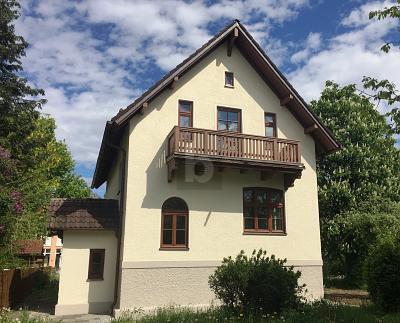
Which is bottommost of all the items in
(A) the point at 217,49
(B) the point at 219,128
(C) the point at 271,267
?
(C) the point at 271,267

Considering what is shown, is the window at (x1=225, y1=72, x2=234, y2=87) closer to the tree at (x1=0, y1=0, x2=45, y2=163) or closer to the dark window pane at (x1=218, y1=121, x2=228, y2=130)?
the dark window pane at (x1=218, y1=121, x2=228, y2=130)

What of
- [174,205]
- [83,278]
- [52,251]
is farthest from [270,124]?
[52,251]

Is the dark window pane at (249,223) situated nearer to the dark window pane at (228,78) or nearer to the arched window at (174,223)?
the arched window at (174,223)

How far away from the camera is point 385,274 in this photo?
12336 mm

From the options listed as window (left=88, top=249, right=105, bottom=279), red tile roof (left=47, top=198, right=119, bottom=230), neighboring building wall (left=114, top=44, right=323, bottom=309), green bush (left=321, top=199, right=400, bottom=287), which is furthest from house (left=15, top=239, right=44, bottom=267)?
green bush (left=321, top=199, right=400, bottom=287)

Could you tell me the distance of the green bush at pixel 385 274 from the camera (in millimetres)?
11891

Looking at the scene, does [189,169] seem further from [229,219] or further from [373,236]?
[373,236]

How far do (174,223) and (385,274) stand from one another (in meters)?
7.60

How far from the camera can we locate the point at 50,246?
60.3m

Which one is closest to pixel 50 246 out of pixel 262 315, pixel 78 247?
pixel 78 247

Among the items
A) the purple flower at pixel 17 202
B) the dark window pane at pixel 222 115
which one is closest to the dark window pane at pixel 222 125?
the dark window pane at pixel 222 115

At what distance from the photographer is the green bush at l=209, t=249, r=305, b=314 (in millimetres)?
10039

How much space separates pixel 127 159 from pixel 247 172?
16.7 feet

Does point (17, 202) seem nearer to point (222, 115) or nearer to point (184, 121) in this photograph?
point (184, 121)
